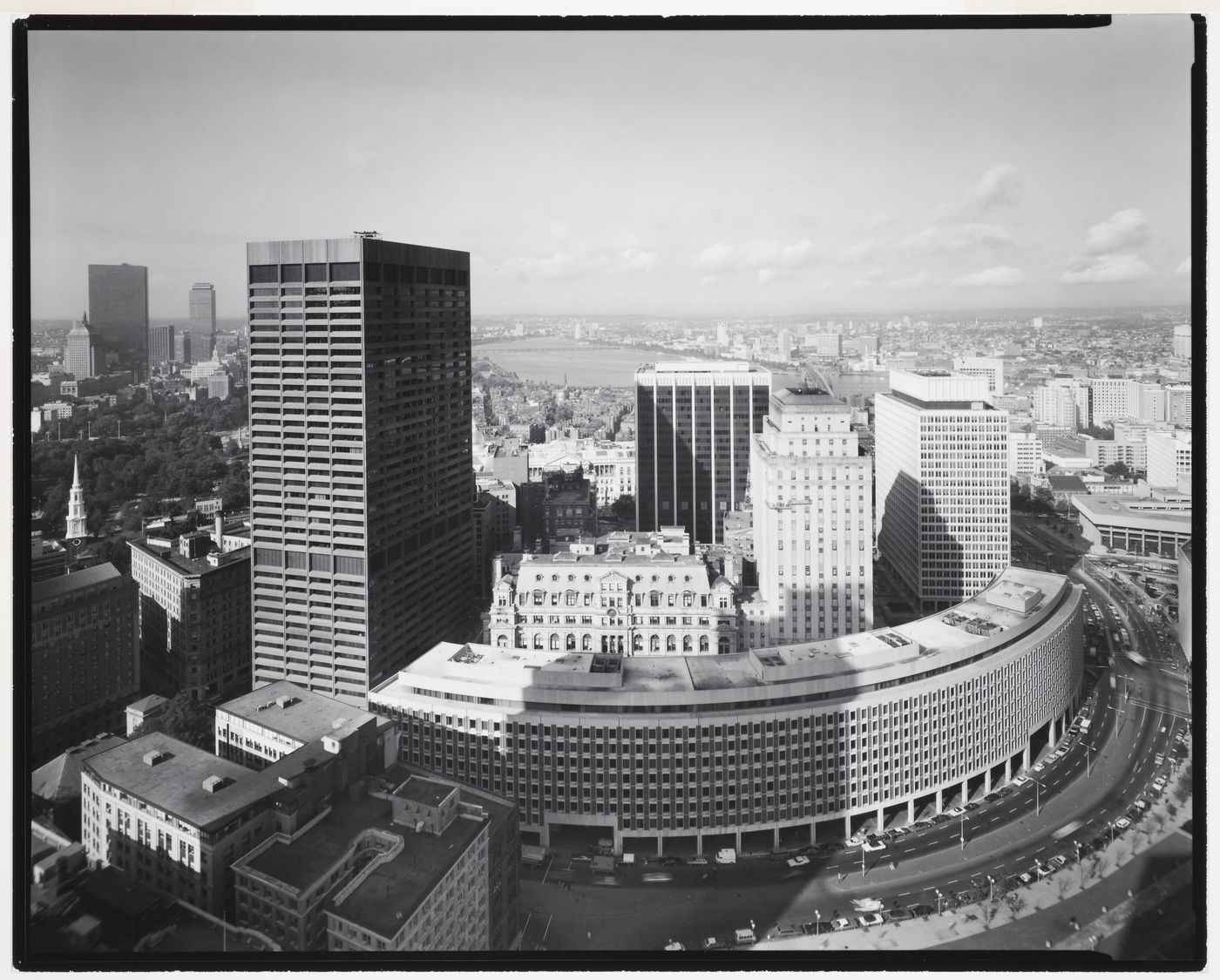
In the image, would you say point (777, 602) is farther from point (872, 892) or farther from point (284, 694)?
point (284, 694)

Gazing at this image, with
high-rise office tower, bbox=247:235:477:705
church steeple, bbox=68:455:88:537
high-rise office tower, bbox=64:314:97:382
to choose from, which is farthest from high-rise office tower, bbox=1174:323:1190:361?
church steeple, bbox=68:455:88:537

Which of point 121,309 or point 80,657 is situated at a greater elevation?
point 121,309

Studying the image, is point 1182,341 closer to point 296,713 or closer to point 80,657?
point 296,713

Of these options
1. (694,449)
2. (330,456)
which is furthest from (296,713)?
(694,449)

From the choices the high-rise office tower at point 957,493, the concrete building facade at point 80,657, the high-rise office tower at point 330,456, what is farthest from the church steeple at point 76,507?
the high-rise office tower at point 957,493

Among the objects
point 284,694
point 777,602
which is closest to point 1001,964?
point 284,694
